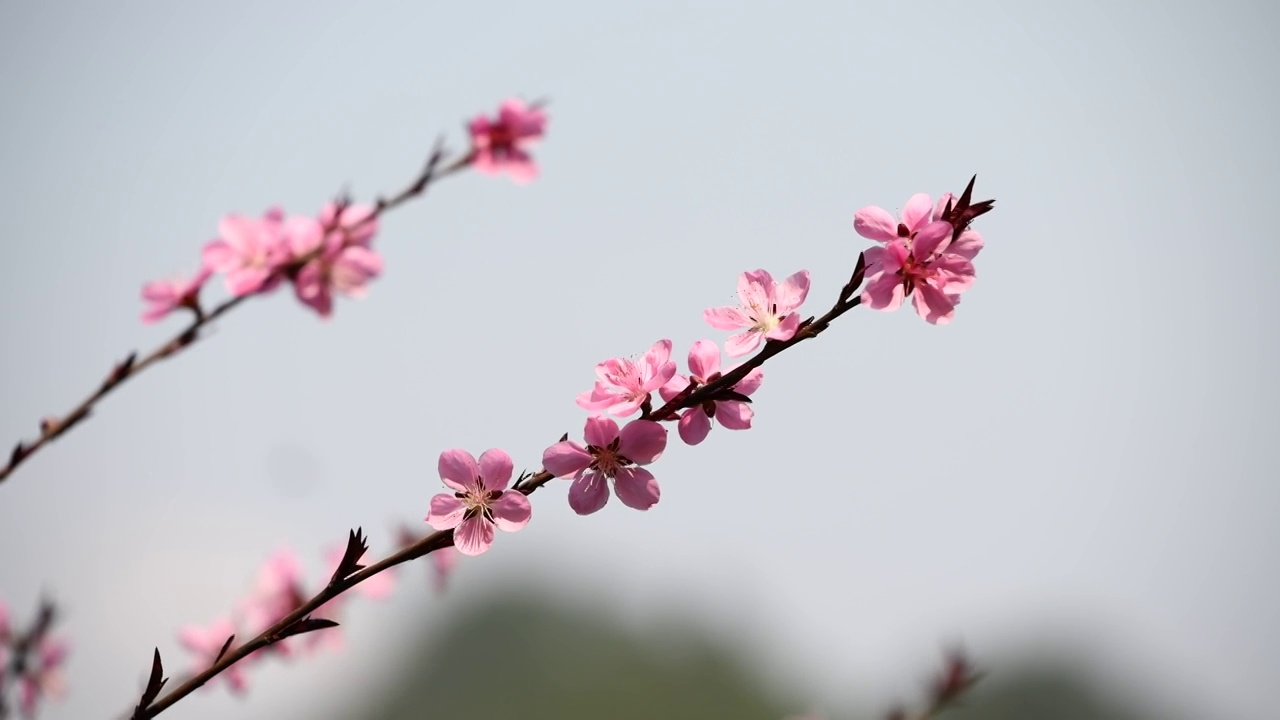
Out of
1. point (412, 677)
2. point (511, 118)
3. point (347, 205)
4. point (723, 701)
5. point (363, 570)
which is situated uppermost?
point (412, 677)

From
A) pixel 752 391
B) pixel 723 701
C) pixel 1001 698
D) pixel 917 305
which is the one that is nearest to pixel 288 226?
pixel 752 391

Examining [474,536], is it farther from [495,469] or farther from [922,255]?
[922,255]

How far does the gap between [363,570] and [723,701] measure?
1408 inches

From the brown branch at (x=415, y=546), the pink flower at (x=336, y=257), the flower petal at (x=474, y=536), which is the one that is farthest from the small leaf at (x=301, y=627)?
the pink flower at (x=336, y=257)

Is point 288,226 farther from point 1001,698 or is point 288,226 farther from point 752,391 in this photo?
point 1001,698

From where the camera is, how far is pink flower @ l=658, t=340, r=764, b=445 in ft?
4.17

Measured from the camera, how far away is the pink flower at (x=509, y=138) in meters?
2.42

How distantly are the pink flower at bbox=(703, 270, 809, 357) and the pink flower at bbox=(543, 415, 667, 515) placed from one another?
188mm

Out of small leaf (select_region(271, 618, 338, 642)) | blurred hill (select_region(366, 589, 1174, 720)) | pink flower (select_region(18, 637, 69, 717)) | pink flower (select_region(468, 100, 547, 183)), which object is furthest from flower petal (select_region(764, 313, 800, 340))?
blurred hill (select_region(366, 589, 1174, 720))

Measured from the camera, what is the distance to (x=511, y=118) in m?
2.47

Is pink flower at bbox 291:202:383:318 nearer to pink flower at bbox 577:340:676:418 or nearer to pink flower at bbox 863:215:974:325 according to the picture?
pink flower at bbox 577:340:676:418

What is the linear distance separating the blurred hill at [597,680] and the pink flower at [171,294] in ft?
110

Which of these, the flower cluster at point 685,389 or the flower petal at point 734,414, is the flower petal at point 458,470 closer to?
the flower cluster at point 685,389

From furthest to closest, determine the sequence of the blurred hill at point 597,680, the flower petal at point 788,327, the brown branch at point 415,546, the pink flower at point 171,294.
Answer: the blurred hill at point 597,680, the pink flower at point 171,294, the flower petal at point 788,327, the brown branch at point 415,546
